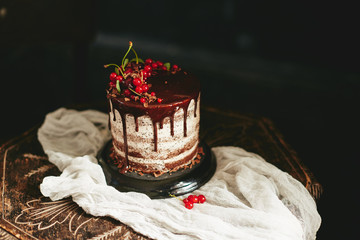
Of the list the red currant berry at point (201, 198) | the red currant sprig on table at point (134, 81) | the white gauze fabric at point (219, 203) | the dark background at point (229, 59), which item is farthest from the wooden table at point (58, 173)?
the dark background at point (229, 59)

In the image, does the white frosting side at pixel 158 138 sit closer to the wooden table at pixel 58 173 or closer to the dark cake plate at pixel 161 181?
the dark cake plate at pixel 161 181

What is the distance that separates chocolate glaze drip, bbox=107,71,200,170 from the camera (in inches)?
→ 51.3

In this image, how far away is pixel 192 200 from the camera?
134 cm

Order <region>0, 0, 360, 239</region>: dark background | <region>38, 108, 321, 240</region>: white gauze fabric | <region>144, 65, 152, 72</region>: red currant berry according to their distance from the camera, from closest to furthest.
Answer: <region>38, 108, 321, 240</region>: white gauze fabric
<region>144, 65, 152, 72</region>: red currant berry
<region>0, 0, 360, 239</region>: dark background

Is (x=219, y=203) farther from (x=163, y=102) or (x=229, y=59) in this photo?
(x=229, y=59)

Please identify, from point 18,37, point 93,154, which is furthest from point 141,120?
point 18,37

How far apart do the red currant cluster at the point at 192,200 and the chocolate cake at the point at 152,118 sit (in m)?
0.15

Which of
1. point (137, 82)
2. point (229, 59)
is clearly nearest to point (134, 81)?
point (137, 82)

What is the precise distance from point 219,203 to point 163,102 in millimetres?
432

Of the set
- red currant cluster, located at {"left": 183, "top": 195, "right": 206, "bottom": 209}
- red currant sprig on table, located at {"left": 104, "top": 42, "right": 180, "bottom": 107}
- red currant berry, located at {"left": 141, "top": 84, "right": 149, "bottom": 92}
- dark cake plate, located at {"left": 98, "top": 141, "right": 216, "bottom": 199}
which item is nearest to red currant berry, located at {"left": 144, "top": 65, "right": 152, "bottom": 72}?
red currant sprig on table, located at {"left": 104, "top": 42, "right": 180, "bottom": 107}

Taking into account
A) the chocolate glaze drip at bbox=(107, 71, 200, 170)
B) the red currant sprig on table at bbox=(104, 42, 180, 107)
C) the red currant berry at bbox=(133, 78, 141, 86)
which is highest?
the red currant berry at bbox=(133, 78, 141, 86)

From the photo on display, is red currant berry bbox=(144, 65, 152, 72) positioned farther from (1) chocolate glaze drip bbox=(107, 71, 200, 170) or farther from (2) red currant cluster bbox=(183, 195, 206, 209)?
(2) red currant cluster bbox=(183, 195, 206, 209)

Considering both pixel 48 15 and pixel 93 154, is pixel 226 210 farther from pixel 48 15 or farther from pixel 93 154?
pixel 48 15

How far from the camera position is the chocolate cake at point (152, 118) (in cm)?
132
